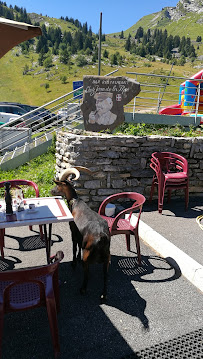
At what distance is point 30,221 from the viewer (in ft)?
11.0

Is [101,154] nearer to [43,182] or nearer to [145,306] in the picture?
[43,182]

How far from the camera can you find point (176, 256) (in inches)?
168

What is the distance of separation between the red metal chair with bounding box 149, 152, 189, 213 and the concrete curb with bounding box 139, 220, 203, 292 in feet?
3.90

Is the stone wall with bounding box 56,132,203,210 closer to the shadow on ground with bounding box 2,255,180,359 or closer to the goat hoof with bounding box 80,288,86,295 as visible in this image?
the shadow on ground with bounding box 2,255,180,359

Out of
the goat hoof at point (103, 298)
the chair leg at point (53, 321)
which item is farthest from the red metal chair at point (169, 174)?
the chair leg at point (53, 321)

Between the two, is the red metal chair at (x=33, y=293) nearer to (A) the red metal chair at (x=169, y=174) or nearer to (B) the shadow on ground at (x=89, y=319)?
(B) the shadow on ground at (x=89, y=319)

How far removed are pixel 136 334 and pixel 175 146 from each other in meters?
4.83

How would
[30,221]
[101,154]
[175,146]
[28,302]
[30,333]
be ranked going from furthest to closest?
[175,146] < [101,154] < [30,221] < [30,333] < [28,302]

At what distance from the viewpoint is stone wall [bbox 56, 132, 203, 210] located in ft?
20.6

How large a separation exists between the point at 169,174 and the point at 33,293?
415 centimetres

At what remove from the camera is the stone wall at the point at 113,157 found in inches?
248

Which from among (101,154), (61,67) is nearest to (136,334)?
(101,154)

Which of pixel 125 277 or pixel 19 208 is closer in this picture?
pixel 19 208

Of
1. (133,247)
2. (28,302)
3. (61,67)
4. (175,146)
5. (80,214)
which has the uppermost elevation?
(61,67)
